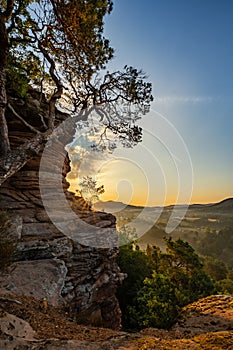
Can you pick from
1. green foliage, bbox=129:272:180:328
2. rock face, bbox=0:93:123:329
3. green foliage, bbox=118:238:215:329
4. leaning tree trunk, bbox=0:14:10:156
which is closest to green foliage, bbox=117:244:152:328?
green foliage, bbox=118:238:215:329

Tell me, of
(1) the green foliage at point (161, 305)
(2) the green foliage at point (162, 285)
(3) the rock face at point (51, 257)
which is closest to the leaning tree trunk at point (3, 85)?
(3) the rock face at point (51, 257)

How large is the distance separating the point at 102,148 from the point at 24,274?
813 cm

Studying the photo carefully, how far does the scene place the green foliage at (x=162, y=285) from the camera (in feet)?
38.1

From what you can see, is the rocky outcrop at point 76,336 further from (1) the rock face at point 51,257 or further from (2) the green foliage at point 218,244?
(2) the green foliage at point 218,244

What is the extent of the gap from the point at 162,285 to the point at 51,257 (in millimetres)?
8503

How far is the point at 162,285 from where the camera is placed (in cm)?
1336

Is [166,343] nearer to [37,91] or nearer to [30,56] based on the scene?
[30,56]

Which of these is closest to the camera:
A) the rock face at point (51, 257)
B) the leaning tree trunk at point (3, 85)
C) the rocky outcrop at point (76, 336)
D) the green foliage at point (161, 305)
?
the rocky outcrop at point (76, 336)

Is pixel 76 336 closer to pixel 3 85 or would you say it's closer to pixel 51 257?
pixel 51 257

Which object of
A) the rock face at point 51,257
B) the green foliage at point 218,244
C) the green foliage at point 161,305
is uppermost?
the rock face at point 51,257

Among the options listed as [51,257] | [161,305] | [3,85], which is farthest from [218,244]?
[3,85]

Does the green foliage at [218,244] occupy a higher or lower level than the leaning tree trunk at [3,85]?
lower

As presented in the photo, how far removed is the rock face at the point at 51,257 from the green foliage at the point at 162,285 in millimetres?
2414

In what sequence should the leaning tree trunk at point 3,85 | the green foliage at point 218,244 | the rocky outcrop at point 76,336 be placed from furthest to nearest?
the green foliage at point 218,244
the leaning tree trunk at point 3,85
the rocky outcrop at point 76,336
